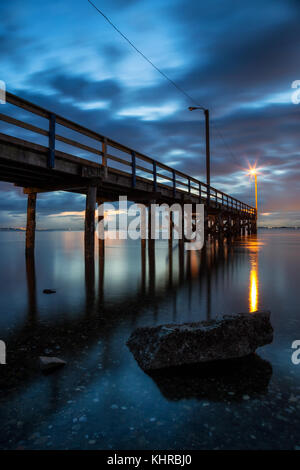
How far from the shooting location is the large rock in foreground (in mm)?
2861

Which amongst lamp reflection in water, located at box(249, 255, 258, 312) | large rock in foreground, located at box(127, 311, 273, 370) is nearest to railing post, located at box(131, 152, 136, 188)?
lamp reflection in water, located at box(249, 255, 258, 312)

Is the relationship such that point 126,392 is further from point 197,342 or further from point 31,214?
point 31,214

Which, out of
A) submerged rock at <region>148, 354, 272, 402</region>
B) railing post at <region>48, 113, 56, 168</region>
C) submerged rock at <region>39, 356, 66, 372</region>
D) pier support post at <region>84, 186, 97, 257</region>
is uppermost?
railing post at <region>48, 113, 56, 168</region>

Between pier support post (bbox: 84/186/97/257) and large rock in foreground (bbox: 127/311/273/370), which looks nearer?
large rock in foreground (bbox: 127/311/273/370)

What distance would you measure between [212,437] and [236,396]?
0.57 m

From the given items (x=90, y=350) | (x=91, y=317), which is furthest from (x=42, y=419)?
(x=91, y=317)

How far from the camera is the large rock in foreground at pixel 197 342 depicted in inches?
113

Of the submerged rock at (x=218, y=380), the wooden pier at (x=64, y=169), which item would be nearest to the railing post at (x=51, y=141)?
the wooden pier at (x=64, y=169)

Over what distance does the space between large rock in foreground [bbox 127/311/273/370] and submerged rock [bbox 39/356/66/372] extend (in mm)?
806

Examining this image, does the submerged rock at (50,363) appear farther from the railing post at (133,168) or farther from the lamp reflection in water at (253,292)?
the railing post at (133,168)

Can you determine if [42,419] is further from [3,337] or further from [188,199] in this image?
[188,199]

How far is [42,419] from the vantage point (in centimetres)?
206

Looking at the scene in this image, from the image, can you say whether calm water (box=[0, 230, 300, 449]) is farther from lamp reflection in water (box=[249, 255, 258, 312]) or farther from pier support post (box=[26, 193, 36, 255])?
pier support post (box=[26, 193, 36, 255])

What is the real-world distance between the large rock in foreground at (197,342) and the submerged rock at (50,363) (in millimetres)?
806
